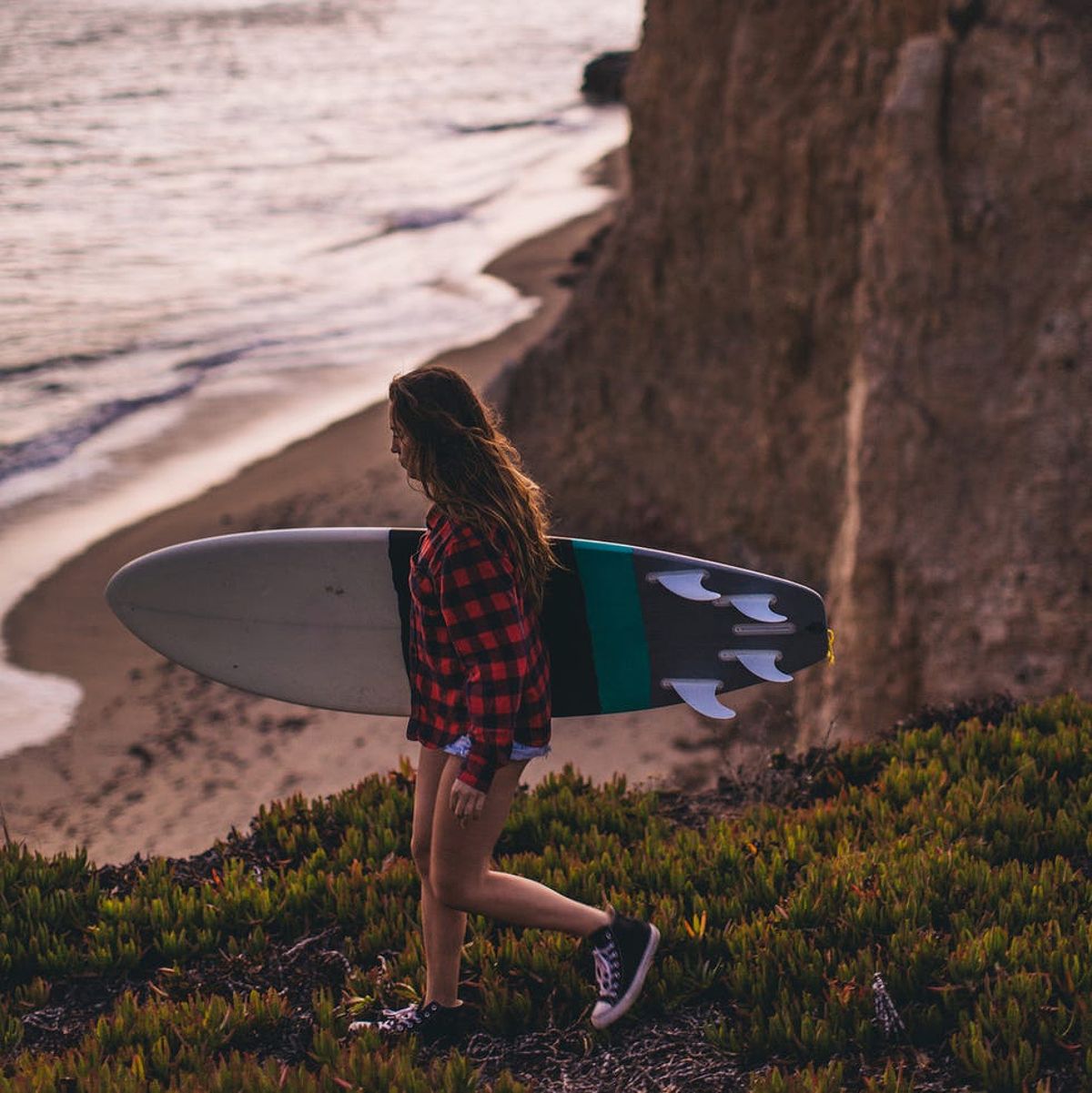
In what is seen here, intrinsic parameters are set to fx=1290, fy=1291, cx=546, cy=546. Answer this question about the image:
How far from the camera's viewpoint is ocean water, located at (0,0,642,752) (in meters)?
16.8

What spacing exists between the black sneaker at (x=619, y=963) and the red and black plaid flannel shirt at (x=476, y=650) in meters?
0.64

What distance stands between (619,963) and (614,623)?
101cm

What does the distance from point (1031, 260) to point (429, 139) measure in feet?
139

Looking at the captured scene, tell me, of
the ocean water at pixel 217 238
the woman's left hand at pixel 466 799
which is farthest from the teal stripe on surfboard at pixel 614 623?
the ocean water at pixel 217 238

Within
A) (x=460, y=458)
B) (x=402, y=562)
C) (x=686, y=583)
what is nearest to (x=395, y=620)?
(x=402, y=562)

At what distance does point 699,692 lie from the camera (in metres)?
4.04

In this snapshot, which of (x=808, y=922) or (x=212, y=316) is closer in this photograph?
(x=808, y=922)

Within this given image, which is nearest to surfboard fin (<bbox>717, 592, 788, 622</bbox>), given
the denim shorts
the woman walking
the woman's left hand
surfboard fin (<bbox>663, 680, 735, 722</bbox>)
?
surfboard fin (<bbox>663, 680, 735, 722</bbox>)

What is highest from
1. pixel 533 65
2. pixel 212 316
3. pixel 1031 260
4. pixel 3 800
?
pixel 533 65

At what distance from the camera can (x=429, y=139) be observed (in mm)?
46969

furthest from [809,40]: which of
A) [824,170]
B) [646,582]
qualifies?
[646,582]

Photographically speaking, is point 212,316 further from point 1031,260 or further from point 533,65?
point 533,65

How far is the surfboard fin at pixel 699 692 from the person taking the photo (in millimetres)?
3920

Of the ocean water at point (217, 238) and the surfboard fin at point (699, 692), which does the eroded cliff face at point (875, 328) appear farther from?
the ocean water at point (217, 238)
